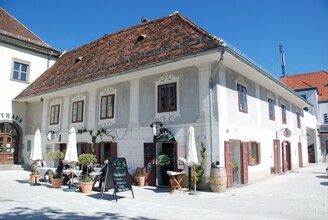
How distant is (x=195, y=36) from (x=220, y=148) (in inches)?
190

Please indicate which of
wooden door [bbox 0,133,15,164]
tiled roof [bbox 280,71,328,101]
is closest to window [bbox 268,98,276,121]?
wooden door [bbox 0,133,15,164]

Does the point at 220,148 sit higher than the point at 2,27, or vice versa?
the point at 2,27

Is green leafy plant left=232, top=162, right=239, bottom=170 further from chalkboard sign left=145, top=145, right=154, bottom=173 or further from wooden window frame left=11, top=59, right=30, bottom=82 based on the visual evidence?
wooden window frame left=11, top=59, right=30, bottom=82

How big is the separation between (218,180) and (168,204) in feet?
8.87

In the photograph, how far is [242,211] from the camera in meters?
7.42

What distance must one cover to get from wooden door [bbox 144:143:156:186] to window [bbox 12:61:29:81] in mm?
13580

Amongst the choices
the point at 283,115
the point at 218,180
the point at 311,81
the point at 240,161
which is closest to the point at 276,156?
the point at 283,115

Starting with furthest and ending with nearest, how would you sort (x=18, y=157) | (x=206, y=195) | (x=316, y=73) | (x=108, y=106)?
(x=316, y=73), (x=18, y=157), (x=108, y=106), (x=206, y=195)

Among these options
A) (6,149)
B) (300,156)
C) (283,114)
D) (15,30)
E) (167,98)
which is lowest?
(300,156)

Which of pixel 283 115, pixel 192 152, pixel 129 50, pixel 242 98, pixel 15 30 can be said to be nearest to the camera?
pixel 192 152

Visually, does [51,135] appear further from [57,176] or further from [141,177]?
[141,177]

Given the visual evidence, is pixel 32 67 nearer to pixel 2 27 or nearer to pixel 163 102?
pixel 2 27

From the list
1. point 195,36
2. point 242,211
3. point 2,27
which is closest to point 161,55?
point 195,36

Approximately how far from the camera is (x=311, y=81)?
3975 cm
